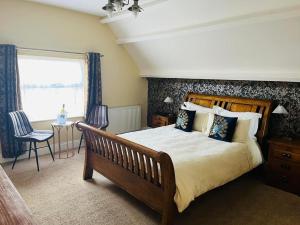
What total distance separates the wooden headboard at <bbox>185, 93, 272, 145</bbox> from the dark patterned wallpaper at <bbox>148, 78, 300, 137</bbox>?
0.13m

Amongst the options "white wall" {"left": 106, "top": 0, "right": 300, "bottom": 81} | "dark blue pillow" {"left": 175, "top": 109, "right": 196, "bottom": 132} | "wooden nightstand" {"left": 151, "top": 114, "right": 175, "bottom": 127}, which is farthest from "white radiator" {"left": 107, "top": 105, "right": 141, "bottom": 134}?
"dark blue pillow" {"left": 175, "top": 109, "right": 196, "bottom": 132}

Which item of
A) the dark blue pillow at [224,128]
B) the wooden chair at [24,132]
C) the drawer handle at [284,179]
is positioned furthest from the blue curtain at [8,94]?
the drawer handle at [284,179]

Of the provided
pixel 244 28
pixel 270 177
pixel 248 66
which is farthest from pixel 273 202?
pixel 244 28

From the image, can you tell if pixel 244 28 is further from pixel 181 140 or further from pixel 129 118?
pixel 129 118

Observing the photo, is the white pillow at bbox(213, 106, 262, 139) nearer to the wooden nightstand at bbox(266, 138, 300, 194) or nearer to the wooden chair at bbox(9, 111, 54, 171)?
the wooden nightstand at bbox(266, 138, 300, 194)

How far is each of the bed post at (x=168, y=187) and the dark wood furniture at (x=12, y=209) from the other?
1185 millimetres

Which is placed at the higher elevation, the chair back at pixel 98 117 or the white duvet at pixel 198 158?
the chair back at pixel 98 117

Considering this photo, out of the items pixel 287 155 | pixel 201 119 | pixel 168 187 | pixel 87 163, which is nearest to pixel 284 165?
pixel 287 155

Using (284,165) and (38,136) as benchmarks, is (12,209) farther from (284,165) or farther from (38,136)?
(284,165)

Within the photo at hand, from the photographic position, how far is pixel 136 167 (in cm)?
240

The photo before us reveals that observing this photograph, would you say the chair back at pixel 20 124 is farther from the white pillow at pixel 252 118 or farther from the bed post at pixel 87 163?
the white pillow at pixel 252 118

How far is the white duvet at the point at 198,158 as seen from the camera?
7.16 ft

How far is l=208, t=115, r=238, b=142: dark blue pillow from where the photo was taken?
10.5 ft

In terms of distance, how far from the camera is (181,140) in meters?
3.18
